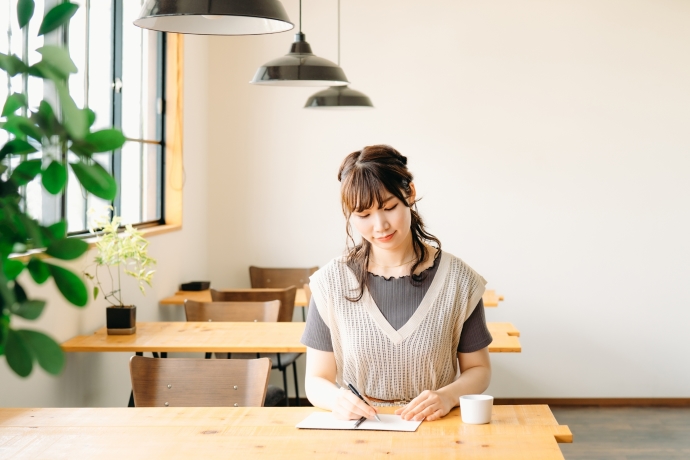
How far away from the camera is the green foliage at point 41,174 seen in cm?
50

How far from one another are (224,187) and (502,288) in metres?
2.01

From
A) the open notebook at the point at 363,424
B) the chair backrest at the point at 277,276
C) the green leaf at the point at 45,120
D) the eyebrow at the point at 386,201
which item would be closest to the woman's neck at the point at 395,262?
the eyebrow at the point at 386,201

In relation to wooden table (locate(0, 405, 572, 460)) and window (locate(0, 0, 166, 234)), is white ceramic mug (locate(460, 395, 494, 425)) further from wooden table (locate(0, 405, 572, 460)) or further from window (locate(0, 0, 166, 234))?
window (locate(0, 0, 166, 234))

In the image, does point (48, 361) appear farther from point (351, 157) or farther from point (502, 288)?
point (502, 288)

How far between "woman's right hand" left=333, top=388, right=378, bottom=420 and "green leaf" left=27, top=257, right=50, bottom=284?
139 centimetres

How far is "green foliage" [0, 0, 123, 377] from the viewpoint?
1.64 ft

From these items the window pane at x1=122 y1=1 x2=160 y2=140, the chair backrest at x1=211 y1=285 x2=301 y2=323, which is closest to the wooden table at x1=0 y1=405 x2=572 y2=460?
the chair backrest at x1=211 y1=285 x2=301 y2=323

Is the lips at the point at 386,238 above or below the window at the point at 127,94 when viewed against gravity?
below

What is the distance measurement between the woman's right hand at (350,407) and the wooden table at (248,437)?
0.05m

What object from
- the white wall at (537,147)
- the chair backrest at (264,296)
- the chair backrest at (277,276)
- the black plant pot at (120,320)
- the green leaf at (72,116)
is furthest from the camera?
the chair backrest at (277,276)

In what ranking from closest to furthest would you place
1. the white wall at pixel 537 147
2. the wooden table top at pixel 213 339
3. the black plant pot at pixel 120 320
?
1. the wooden table top at pixel 213 339
2. the black plant pot at pixel 120 320
3. the white wall at pixel 537 147

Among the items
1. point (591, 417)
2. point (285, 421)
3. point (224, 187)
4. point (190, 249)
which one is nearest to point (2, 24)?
point (285, 421)

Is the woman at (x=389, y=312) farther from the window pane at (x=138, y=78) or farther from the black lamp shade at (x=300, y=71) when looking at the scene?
the window pane at (x=138, y=78)

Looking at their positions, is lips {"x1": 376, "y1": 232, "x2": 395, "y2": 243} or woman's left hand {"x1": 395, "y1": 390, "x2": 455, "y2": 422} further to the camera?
lips {"x1": 376, "y1": 232, "x2": 395, "y2": 243}
